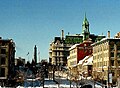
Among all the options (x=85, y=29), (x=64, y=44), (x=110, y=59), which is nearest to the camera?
(x=110, y=59)

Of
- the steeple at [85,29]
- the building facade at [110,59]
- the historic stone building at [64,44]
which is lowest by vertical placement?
the building facade at [110,59]

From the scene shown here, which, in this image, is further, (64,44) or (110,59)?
(64,44)

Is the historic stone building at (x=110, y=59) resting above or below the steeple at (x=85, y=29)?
below

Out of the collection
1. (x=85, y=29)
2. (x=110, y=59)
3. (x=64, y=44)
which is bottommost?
(x=110, y=59)

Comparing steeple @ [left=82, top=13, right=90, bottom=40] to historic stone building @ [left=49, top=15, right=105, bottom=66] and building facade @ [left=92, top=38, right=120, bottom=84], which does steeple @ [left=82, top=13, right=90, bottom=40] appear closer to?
historic stone building @ [left=49, top=15, right=105, bottom=66]

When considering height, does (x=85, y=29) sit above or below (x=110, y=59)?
above

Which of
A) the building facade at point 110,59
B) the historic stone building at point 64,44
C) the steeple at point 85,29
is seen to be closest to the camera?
the building facade at point 110,59

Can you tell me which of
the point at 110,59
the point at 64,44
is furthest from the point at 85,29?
the point at 110,59

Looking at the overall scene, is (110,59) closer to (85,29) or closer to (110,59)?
(110,59)

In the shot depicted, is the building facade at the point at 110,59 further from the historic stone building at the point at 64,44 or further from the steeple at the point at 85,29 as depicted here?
the steeple at the point at 85,29

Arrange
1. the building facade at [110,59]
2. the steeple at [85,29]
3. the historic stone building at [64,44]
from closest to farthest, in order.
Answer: the building facade at [110,59]
the historic stone building at [64,44]
the steeple at [85,29]

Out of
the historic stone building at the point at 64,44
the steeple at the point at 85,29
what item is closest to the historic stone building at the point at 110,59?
the historic stone building at the point at 64,44

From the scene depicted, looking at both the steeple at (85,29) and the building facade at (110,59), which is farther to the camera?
the steeple at (85,29)

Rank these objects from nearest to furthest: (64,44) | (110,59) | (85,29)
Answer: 1. (110,59)
2. (64,44)
3. (85,29)
